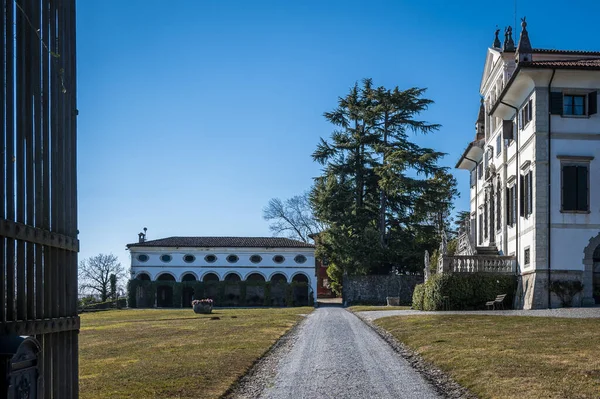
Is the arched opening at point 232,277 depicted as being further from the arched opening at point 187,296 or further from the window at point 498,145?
the window at point 498,145

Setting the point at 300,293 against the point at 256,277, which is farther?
the point at 256,277

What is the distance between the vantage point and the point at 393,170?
58.2 meters

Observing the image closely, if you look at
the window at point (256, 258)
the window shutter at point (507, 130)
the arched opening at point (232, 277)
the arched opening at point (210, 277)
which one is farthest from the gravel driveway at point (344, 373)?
the arched opening at point (210, 277)

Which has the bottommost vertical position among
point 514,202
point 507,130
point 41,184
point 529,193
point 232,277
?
point 232,277

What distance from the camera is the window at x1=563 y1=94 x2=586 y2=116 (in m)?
31.7

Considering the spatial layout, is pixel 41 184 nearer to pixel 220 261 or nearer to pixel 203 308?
pixel 203 308

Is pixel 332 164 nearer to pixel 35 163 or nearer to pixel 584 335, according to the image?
pixel 584 335

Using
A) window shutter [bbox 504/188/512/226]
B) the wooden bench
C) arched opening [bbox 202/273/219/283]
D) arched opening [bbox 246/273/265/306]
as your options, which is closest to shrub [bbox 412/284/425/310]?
the wooden bench

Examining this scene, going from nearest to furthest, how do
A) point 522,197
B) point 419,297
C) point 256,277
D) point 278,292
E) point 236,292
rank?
point 522,197 → point 419,297 → point 278,292 → point 236,292 → point 256,277

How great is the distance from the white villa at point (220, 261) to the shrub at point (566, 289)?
4355 cm

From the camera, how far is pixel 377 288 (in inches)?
2320

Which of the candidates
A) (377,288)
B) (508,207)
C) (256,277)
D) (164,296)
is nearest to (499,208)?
(508,207)

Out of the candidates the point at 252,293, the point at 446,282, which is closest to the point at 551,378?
the point at 446,282

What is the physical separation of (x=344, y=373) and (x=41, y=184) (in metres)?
8.97
